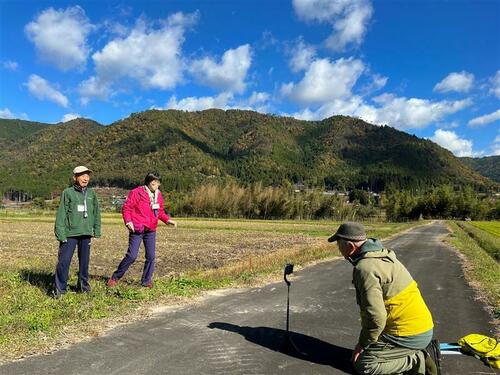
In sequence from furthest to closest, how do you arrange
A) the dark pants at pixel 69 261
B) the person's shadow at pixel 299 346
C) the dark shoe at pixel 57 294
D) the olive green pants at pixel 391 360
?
the dark pants at pixel 69 261, the dark shoe at pixel 57 294, the person's shadow at pixel 299 346, the olive green pants at pixel 391 360

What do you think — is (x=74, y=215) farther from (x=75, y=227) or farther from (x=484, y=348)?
(x=484, y=348)

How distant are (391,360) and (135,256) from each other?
5.02m

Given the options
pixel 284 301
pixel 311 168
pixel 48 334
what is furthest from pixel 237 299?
pixel 311 168

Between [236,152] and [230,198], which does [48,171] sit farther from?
[230,198]

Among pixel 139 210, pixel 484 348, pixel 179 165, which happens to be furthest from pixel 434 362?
pixel 179 165

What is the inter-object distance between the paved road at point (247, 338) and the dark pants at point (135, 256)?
4.69 feet

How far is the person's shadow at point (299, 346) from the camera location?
4345mm

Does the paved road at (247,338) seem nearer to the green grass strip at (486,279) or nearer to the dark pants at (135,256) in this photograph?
the green grass strip at (486,279)

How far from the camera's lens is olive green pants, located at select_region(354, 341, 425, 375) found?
3711mm

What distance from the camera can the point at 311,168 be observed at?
620 ft

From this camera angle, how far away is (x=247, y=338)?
4.93 m

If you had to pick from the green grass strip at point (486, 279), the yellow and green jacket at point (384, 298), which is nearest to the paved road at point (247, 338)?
the green grass strip at point (486, 279)

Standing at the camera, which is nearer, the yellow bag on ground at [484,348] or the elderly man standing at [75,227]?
the yellow bag on ground at [484,348]

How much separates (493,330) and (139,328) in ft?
15.3
